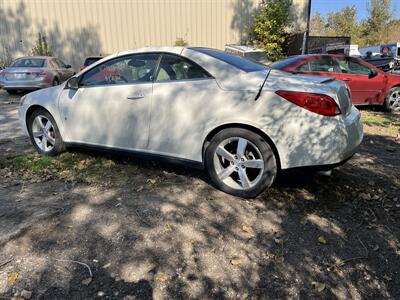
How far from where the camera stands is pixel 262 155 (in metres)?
3.74

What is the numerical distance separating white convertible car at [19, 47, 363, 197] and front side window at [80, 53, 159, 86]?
0.5 inches

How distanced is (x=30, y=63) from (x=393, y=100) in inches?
449

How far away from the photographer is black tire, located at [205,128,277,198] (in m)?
3.73

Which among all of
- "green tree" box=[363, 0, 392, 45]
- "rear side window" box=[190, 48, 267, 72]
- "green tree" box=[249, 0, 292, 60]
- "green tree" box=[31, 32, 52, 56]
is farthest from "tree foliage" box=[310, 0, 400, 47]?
"rear side window" box=[190, 48, 267, 72]

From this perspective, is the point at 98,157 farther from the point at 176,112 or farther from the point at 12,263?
the point at 12,263

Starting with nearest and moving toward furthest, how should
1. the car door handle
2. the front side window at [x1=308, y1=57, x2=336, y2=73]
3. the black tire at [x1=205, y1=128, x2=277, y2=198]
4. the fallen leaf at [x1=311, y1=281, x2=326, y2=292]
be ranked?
the fallen leaf at [x1=311, y1=281, x2=326, y2=292], the black tire at [x1=205, y1=128, x2=277, y2=198], the car door handle, the front side window at [x1=308, y1=57, x2=336, y2=73]

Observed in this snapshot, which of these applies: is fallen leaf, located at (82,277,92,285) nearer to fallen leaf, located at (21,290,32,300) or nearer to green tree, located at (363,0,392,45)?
fallen leaf, located at (21,290,32,300)

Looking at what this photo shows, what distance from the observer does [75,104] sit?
487 cm

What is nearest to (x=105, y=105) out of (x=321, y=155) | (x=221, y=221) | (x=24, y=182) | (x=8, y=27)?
(x=24, y=182)

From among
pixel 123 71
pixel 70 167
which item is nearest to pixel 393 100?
pixel 123 71

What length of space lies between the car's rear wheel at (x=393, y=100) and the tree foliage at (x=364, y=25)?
5457 cm

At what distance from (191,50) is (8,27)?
20743 mm

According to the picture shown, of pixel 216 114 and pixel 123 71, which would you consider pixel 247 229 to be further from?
pixel 123 71

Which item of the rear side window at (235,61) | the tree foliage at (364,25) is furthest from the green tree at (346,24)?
the rear side window at (235,61)
